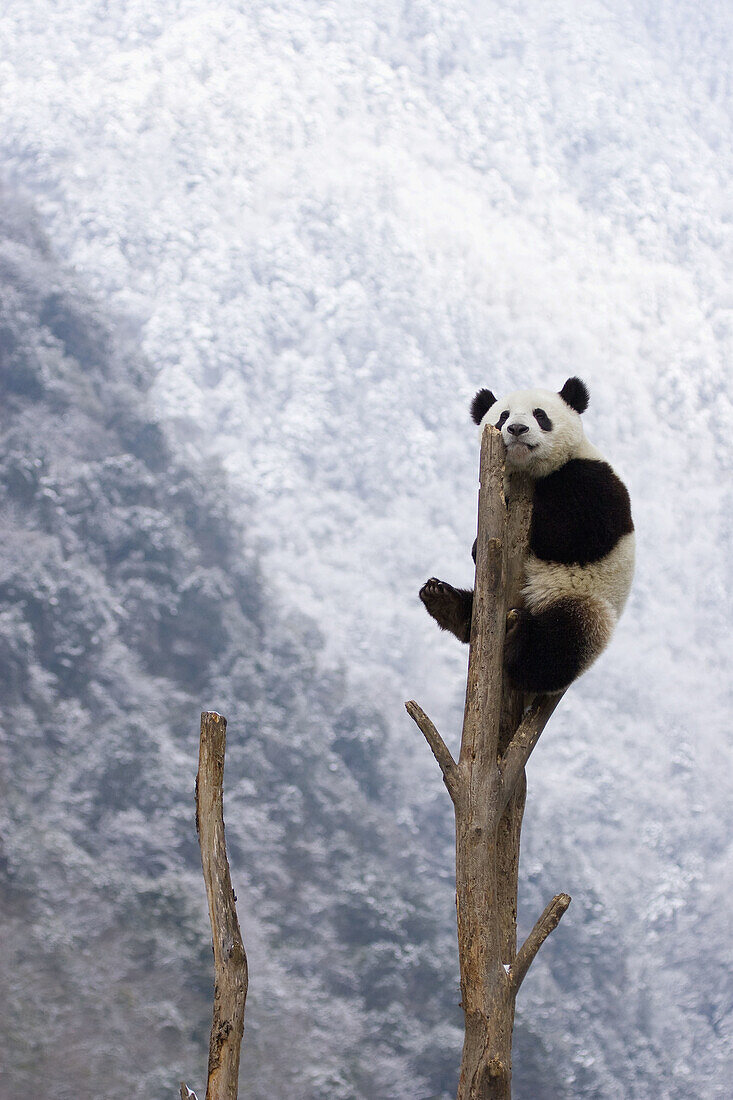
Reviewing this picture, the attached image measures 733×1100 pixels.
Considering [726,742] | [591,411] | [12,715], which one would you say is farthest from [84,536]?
[726,742]

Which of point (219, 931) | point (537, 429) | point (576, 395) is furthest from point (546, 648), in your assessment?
point (219, 931)

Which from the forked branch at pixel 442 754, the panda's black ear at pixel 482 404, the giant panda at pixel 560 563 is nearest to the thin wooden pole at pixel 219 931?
the forked branch at pixel 442 754

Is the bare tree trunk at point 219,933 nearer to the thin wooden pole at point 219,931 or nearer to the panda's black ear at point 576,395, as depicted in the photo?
the thin wooden pole at point 219,931

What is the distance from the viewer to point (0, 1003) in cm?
1116

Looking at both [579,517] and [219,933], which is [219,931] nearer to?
[219,933]

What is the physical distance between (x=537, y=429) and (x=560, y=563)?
0.46 meters

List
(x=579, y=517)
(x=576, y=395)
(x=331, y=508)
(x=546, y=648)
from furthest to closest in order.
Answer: (x=331, y=508), (x=576, y=395), (x=579, y=517), (x=546, y=648)

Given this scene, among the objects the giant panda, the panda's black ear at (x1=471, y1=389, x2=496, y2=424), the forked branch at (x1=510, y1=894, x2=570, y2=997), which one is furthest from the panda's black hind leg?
the forked branch at (x1=510, y1=894, x2=570, y2=997)

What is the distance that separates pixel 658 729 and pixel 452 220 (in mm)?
9494

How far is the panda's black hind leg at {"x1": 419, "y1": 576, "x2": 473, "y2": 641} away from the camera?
3248mm

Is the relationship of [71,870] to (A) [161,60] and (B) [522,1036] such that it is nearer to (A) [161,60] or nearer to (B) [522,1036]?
(B) [522,1036]

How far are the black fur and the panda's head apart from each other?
80 millimetres

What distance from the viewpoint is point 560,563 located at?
325 centimetres

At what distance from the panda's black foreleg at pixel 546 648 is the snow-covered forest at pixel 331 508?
989 centimetres
